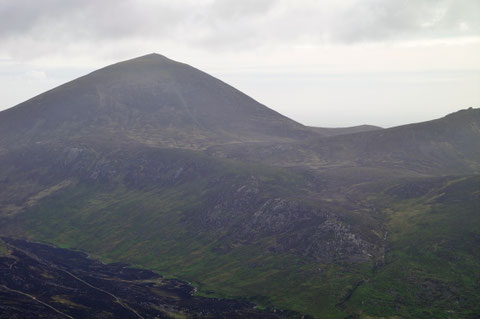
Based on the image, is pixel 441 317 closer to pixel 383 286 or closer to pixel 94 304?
pixel 383 286

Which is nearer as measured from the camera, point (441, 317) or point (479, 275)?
point (441, 317)

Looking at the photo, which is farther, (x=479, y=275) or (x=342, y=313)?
(x=479, y=275)

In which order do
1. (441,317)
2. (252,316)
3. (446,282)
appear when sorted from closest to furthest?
(441,317)
(252,316)
(446,282)

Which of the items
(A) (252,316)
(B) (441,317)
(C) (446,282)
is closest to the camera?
(B) (441,317)

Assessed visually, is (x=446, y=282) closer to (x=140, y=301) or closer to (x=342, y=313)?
(x=342, y=313)

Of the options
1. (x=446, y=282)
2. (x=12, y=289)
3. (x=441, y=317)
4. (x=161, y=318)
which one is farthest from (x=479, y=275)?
(x=12, y=289)

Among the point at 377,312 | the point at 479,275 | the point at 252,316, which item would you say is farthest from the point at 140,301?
the point at 479,275

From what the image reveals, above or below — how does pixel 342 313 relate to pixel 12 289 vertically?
below
